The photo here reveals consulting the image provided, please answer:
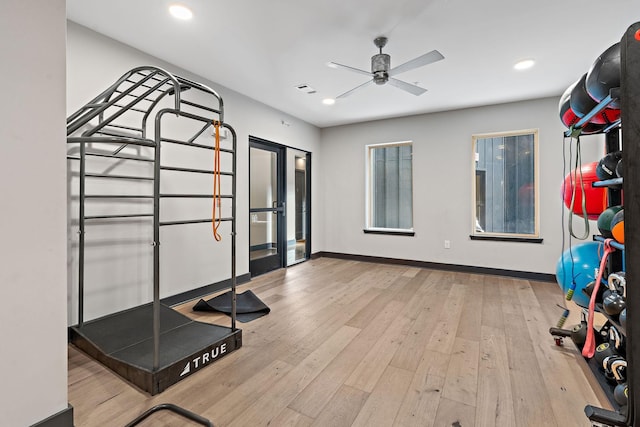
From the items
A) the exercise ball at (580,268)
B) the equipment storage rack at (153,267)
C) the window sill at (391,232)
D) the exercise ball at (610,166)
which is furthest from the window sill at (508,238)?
the equipment storage rack at (153,267)

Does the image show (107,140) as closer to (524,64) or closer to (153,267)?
(153,267)

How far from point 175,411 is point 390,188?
4625 mm

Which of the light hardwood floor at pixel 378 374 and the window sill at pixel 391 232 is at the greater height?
the window sill at pixel 391 232

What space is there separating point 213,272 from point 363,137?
11.4 ft

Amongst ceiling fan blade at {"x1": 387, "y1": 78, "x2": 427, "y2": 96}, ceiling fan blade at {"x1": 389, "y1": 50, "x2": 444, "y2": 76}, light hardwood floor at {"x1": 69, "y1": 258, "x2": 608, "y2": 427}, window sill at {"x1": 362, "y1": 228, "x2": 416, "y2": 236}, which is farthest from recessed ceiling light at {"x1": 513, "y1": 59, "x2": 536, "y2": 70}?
window sill at {"x1": 362, "y1": 228, "x2": 416, "y2": 236}

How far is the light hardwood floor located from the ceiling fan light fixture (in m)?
2.52

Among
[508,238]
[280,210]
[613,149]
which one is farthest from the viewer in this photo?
[280,210]

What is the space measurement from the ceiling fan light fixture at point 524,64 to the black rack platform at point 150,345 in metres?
3.72

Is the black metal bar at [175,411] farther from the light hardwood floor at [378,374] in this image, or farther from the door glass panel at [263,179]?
the door glass panel at [263,179]

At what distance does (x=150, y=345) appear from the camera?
2092 mm

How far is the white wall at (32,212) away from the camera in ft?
4.20

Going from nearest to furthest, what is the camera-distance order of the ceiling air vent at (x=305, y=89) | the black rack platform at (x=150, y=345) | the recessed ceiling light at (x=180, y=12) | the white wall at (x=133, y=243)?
1. the black rack platform at (x=150, y=345)
2. the recessed ceiling light at (x=180, y=12)
3. the white wall at (x=133, y=243)
4. the ceiling air vent at (x=305, y=89)

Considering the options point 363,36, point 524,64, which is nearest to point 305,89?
point 363,36

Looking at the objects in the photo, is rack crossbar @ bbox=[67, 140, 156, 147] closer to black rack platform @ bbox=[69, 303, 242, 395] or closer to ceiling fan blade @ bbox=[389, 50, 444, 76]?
black rack platform @ bbox=[69, 303, 242, 395]
